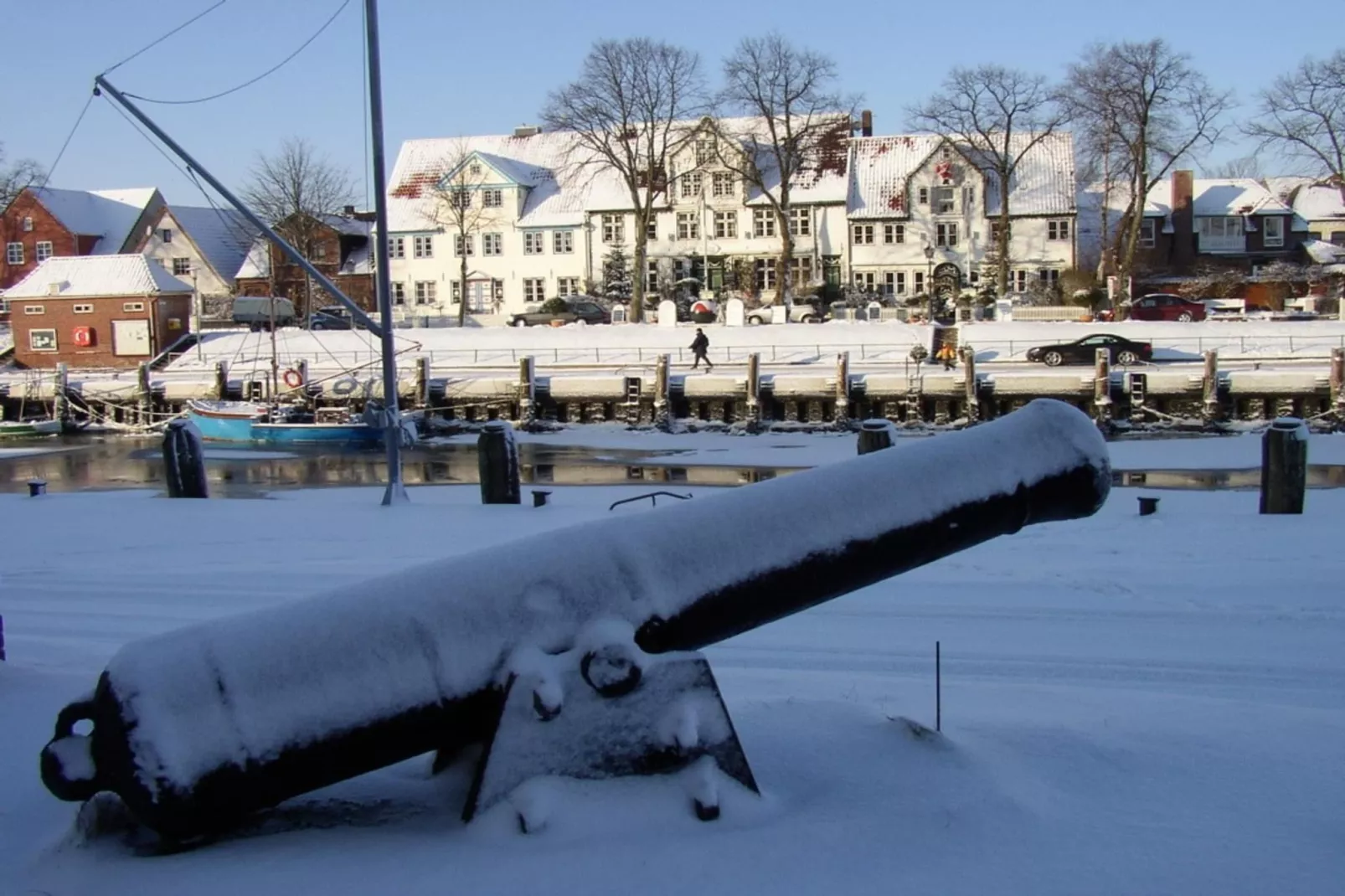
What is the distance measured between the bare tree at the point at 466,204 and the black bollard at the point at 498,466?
4518 centimetres

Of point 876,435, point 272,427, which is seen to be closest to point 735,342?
point 272,427

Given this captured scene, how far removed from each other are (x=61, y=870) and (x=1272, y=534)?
1177cm

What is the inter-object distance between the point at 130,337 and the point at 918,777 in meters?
50.4

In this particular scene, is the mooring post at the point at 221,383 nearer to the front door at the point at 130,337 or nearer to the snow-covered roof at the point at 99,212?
the front door at the point at 130,337

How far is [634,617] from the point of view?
4055 millimetres

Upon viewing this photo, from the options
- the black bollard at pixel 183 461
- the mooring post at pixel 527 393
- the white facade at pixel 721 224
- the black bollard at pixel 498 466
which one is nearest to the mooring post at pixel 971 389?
the mooring post at pixel 527 393

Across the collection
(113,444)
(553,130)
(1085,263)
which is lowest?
(113,444)

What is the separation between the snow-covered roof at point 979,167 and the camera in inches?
2324

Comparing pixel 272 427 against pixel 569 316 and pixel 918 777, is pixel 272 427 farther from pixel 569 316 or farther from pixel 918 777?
pixel 918 777

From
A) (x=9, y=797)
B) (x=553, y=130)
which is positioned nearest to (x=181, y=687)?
(x=9, y=797)

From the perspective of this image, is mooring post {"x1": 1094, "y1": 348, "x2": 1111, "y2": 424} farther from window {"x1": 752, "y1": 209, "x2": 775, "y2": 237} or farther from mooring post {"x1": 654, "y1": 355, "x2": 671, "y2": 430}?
window {"x1": 752, "y1": 209, "x2": 775, "y2": 237}

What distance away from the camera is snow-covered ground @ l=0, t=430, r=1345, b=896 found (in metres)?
3.62

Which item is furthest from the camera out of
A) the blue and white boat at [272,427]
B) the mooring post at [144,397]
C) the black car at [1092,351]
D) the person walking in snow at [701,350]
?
the mooring post at [144,397]

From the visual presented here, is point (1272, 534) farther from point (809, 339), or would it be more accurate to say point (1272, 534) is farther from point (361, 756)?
point (809, 339)
